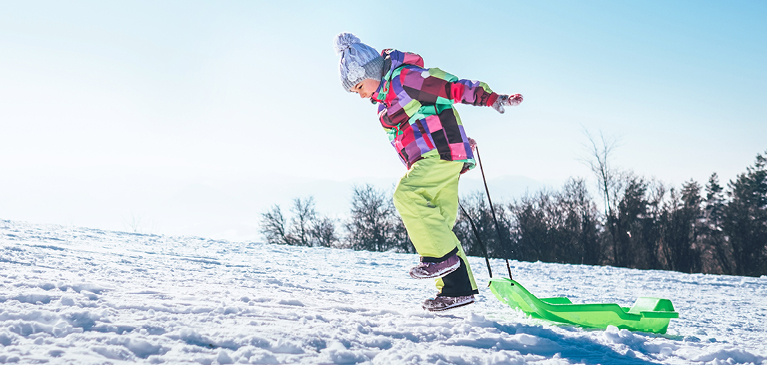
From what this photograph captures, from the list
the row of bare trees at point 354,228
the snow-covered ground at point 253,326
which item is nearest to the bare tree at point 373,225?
the row of bare trees at point 354,228

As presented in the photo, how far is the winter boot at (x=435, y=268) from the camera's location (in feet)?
7.81

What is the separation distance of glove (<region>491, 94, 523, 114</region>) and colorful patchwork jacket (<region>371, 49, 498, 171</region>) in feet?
0.10

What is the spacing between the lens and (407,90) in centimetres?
257

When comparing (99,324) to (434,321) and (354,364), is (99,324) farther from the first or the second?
(434,321)

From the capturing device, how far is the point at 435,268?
2.38 metres

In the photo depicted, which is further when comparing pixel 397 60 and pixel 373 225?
pixel 373 225

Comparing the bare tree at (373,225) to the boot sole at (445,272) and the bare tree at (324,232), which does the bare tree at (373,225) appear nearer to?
the bare tree at (324,232)

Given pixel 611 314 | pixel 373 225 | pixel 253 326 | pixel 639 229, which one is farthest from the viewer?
pixel 373 225

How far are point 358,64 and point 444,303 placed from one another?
147cm

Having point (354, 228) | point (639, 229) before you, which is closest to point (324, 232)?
point (354, 228)

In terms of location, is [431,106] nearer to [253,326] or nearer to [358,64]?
[358,64]

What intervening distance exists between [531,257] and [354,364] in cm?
2815

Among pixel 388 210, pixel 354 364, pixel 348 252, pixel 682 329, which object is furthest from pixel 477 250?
pixel 354 364

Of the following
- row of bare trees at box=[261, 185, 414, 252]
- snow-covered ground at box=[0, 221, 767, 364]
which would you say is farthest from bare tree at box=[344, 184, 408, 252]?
snow-covered ground at box=[0, 221, 767, 364]
